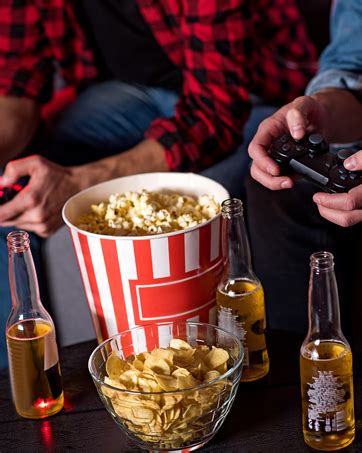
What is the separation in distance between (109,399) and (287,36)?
123 cm

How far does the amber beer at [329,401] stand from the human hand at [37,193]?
2.48ft

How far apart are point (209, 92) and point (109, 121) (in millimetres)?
306

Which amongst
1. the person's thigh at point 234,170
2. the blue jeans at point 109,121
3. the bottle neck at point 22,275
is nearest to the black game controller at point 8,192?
the blue jeans at point 109,121

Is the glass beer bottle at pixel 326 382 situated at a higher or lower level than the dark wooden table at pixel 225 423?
higher

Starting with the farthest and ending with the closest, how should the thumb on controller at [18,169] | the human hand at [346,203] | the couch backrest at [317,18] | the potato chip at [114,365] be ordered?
1. the couch backrest at [317,18]
2. the thumb on controller at [18,169]
3. the human hand at [346,203]
4. the potato chip at [114,365]

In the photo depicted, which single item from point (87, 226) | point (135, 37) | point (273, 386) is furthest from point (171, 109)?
point (273, 386)

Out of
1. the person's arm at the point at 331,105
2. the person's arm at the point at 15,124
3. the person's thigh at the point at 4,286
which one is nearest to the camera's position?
the person's arm at the point at 331,105

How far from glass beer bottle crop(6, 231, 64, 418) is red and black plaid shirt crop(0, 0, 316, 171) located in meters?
0.65

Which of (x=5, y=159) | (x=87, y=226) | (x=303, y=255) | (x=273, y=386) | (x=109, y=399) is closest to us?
(x=109, y=399)

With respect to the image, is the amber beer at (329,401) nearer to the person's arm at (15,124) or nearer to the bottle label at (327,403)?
the bottle label at (327,403)

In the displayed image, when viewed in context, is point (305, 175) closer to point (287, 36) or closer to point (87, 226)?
point (87, 226)

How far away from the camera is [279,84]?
1.89 meters

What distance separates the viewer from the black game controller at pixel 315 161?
1087 millimetres

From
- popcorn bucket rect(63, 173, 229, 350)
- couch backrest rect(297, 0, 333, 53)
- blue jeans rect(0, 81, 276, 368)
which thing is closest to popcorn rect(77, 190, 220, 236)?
popcorn bucket rect(63, 173, 229, 350)
